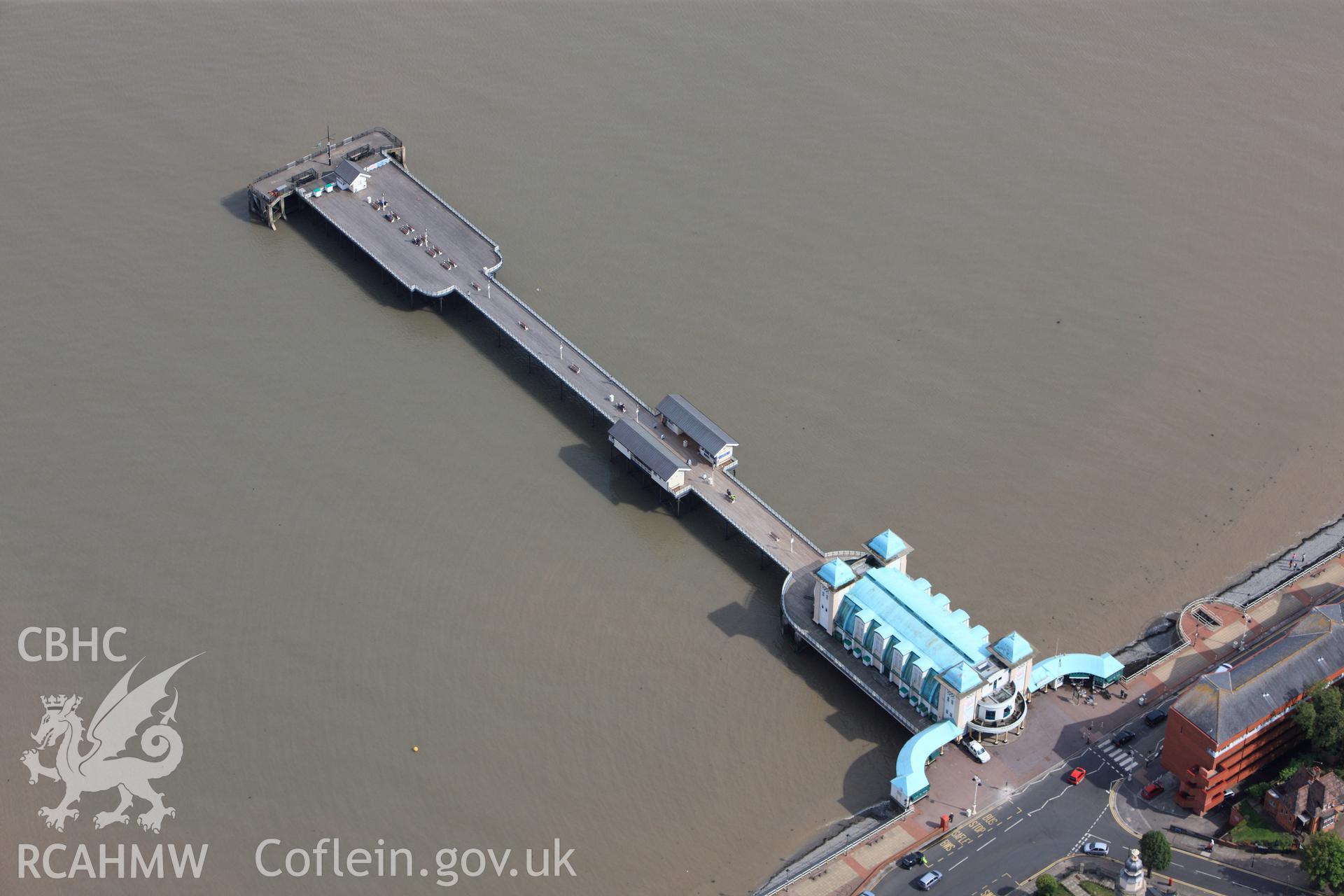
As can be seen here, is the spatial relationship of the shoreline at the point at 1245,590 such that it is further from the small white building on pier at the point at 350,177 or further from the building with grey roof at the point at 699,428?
the small white building on pier at the point at 350,177

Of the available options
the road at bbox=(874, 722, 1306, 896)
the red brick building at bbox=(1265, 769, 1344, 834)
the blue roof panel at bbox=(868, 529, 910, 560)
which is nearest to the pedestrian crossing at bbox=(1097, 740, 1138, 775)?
the road at bbox=(874, 722, 1306, 896)

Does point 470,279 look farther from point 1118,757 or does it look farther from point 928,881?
point 928,881

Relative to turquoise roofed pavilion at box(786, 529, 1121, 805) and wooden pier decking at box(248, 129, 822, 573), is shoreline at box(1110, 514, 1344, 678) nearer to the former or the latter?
turquoise roofed pavilion at box(786, 529, 1121, 805)

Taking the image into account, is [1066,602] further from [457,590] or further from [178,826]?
[178,826]

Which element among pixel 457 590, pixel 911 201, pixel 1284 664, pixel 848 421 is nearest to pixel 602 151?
pixel 911 201

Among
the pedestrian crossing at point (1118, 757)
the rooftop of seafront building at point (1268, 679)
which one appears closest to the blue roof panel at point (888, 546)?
the pedestrian crossing at point (1118, 757)

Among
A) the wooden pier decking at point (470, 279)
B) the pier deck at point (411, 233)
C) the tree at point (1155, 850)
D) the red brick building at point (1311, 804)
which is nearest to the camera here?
the tree at point (1155, 850)

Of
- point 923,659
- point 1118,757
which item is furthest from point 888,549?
point 1118,757
